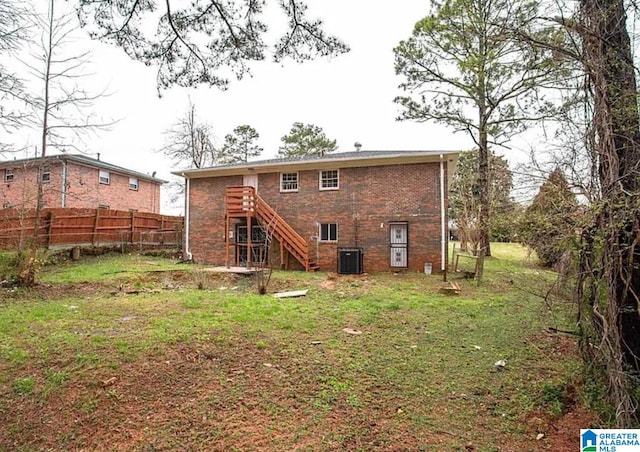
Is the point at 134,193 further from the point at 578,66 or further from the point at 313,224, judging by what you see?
the point at 578,66

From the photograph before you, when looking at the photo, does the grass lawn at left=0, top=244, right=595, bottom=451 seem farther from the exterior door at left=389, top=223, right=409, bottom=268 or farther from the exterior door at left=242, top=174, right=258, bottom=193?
the exterior door at left=242, top=174, right=258, bottom=193

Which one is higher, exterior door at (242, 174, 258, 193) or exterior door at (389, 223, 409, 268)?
exterior door at (242, 174, 258, 193)

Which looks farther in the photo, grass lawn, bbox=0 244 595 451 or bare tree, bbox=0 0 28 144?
bare tree, bbox=0 0 28 144

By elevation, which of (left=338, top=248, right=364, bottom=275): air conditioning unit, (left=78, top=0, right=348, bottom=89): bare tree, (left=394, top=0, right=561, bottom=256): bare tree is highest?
(left=394, top=0, right=561, bottom=256): bare tree

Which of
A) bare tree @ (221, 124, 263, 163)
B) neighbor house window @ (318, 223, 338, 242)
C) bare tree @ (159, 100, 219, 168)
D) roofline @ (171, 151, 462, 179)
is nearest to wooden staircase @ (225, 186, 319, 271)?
neighbor house window @ (318, 223, 338, 242)

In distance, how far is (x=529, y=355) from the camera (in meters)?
4.80

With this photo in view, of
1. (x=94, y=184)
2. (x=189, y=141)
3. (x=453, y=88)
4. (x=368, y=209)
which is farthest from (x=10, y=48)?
(x=189, y=141)

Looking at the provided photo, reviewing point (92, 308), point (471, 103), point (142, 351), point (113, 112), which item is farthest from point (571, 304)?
point (471, 103)

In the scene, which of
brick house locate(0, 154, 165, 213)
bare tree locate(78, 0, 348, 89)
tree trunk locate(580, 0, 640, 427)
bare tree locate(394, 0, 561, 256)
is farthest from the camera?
brick house locate(0, 154, 165, 213)

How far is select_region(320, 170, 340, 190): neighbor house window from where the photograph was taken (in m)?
14.6

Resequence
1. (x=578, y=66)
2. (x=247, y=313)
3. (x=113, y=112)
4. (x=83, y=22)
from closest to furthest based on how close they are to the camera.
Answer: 1. (x=578, y=66)
2. (x=83, y=22)
3. (x=247, y=313)
4. (x=113, y=112)

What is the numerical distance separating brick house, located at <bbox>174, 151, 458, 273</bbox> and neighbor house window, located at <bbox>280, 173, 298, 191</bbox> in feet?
0.14

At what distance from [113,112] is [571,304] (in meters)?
10.0

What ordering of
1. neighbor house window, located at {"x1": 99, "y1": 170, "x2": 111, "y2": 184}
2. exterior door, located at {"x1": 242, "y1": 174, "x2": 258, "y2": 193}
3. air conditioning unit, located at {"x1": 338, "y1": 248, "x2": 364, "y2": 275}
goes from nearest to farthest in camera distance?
1. air conditioning unit, located at {"x1": 338, "y1": 248, "x2": 364, "y2": 275}
2. exterior door, located at {"x1": 242, "y1": 174, "x2": 258, "y2": 193}
3. neighbor house window, located at {"x1": 99, "y1": 170, "x2": 111, "y2": 184}
